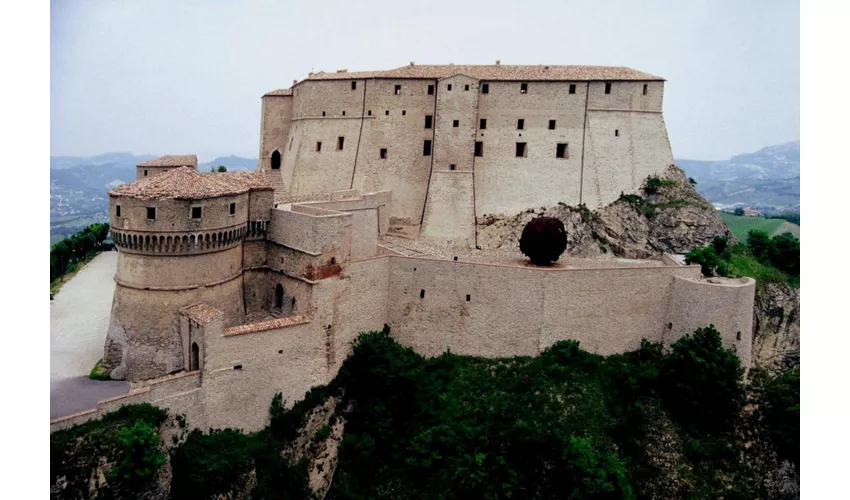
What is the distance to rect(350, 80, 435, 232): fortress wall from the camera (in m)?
31.0

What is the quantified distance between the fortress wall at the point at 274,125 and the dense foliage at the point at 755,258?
2201 centimetres

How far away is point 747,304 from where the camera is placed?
22562mm

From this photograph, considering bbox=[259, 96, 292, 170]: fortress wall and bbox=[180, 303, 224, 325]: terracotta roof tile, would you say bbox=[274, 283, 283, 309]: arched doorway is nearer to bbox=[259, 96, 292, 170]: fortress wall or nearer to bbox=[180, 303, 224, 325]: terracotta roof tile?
bbox=[180, 303, 224, 325]: terracotta roof tile

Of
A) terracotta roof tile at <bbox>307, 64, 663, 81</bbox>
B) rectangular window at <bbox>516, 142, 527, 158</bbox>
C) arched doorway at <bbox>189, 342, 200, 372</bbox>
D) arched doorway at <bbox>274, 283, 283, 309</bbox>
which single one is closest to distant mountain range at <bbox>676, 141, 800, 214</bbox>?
terracotta roof tile at <bbox>307, 64, 663, 81</bbox>

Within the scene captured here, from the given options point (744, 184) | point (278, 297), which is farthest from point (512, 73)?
point (744, 184)

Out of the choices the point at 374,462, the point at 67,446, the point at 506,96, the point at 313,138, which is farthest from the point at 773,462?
the point at 313,138

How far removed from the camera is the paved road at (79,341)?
17750mm

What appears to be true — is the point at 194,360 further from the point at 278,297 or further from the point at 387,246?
the point at 387,246

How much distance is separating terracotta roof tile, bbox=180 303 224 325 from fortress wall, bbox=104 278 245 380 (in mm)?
433

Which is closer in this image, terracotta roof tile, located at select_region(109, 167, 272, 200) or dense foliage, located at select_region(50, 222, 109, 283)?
terracotta roof tile, located at select_region(109, 167, 272, 200)

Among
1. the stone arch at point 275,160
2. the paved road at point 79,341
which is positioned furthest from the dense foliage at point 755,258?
the paved road at point 79,341

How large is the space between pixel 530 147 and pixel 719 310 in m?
12.1

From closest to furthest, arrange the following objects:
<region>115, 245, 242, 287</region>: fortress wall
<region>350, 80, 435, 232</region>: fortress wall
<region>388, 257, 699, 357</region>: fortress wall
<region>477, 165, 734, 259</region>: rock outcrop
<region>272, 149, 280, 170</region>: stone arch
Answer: <region>115, 245, 242, 287</region>: fortress wall
<region>388, 257, 699, 357</region>: fortress wall
<region>477, 165, 734, 259</region>: rock outcrop
<region>350, 80, 435, 232</region>: fortress wall
<region>272, 149, 280, 170</region>: stone arch

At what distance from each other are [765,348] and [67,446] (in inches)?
985
